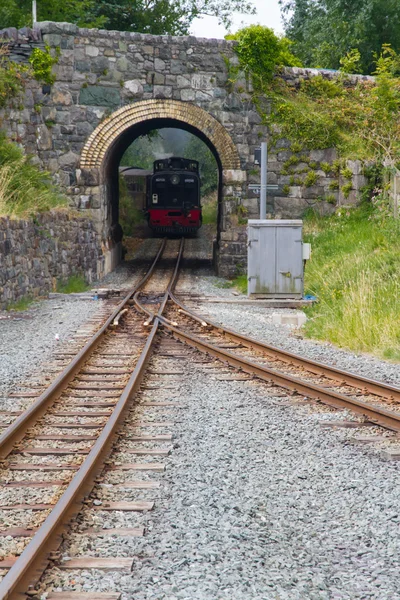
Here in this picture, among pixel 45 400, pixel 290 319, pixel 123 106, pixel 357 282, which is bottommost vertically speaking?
pixel 290 319

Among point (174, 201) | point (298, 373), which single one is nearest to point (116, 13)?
point (174, 201)

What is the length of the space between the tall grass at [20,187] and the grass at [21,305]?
5.54 ft

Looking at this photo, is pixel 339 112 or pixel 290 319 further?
pixel 339 112

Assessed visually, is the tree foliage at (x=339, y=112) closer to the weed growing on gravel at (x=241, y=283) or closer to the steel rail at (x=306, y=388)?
the weed growing on gravel at (x=241, y=283)

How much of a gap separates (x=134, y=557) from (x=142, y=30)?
107 ft

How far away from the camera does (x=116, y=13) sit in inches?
1300

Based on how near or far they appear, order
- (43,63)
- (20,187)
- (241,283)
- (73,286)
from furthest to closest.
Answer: (43,63)
(241,283)
(73,286)
(20,187)

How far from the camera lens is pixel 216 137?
2133 centimetres

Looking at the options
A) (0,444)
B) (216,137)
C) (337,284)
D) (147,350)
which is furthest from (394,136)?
(0,444)

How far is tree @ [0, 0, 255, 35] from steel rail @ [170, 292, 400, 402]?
22.6 metres

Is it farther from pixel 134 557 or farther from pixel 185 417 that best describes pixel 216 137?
pixel 134 557

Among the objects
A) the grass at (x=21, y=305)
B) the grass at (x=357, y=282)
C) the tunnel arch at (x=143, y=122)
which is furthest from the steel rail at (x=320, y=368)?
the tunnel arch at (x=143, y=122)

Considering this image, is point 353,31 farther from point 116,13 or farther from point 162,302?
point 162,302

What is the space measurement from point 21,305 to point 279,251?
525cm
